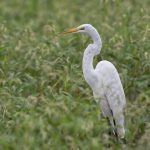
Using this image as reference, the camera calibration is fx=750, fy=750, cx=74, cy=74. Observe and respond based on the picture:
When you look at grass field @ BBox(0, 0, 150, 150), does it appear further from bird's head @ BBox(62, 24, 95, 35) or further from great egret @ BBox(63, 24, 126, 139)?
bird's head @ BBox(62, 24, 95, 35)

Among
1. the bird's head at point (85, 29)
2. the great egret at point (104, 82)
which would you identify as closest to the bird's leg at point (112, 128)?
the great egret at point (104, 82)

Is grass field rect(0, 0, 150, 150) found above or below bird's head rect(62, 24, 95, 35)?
below

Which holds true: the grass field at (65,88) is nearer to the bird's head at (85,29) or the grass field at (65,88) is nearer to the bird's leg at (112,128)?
the bird's leg at (112,128)

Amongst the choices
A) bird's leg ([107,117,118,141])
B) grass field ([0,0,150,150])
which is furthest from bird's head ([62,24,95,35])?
bird's leg ([107,117,118,141])

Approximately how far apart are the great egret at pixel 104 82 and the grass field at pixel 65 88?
0.39 feet

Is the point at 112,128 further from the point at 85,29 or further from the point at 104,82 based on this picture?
the point at 85,29

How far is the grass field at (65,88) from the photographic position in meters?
5.03

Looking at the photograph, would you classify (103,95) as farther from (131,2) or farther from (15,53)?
(131,2)

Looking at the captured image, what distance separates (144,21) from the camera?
775 cm

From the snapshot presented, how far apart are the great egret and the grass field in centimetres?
12

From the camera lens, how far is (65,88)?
6422mm

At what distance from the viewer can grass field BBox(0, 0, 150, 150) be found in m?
5.03

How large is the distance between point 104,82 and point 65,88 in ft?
1.19

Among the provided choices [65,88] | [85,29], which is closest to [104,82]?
[65,88]
